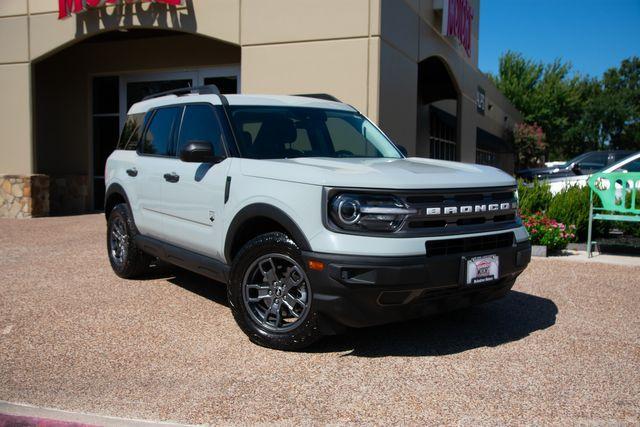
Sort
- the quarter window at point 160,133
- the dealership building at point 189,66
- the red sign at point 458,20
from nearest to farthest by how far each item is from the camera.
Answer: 1. the quarter window at point 160,133
2. the dealership building at point 189,66
3. the red sign at point 458,20

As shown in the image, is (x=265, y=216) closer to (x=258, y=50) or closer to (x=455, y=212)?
(x=455, y=212)

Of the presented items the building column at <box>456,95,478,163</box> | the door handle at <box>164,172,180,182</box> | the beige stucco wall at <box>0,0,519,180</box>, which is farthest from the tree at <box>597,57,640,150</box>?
the door handle at <box>164,172,180,182</box>

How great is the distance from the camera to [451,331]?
201 inches

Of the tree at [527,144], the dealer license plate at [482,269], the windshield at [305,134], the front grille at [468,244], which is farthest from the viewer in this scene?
the tree at [527,144]

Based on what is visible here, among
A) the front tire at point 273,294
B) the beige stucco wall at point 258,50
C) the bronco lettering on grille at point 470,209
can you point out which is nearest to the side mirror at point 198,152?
the front tire at point 273,294

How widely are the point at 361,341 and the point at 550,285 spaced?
3.20m

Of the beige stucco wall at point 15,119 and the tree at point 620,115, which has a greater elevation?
the tree at point 620,115

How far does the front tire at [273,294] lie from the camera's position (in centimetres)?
431

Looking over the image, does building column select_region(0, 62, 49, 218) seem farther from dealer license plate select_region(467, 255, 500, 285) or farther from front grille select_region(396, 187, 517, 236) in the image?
dealer license plate select_region(467, 255, 500, 285)

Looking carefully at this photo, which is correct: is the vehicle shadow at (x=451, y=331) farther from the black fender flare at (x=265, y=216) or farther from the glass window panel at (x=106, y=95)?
A: the glass window panel at (x=106, y=95)

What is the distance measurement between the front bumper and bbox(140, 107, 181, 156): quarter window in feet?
8.47

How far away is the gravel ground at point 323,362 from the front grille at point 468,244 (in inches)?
31.7

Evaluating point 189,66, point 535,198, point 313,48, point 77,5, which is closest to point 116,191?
point 313,48

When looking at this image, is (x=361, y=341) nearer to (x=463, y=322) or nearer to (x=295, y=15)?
(x=463, y=322)
